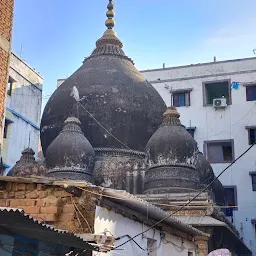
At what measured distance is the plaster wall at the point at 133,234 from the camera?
8.24 metres

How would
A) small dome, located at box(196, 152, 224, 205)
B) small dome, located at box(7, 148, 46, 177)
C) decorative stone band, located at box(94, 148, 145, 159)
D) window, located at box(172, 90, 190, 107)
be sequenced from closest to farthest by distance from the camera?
small dome, located at box(7, 148, 46, 177) → decorative stone band, located at box(94, 148, 145, 159) → small dome, located at box(196, 152, 224, 205) → window, located at box(172, 90, 190, 107)

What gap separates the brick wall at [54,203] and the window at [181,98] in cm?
2094

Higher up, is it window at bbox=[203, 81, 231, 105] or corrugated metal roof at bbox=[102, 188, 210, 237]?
window at bbox=[203, 81, 231, 105]

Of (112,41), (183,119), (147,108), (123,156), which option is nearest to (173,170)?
(123,156)

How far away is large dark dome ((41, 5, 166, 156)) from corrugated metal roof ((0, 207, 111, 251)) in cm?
1165

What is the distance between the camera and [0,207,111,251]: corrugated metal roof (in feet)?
18.5

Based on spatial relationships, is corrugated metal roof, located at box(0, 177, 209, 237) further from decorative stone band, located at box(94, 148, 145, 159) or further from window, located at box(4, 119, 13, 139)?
window, located at box(4, 119, 13, 139)

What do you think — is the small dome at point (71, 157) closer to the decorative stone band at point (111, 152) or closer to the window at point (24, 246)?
the decorative stone band at point (111, 152)

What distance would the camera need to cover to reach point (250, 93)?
2773 centimetres

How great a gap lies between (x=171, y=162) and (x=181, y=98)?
1241 centimetres

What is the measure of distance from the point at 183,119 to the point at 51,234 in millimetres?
22289

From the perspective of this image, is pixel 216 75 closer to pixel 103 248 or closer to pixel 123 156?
pixel 123 156

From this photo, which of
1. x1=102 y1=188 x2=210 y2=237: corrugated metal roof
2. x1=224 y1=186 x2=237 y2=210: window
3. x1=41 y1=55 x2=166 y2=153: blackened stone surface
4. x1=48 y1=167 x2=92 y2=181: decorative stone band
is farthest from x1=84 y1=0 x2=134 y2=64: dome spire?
x1=102 y1=188 x2=210 y2=237: corrugated metal roof

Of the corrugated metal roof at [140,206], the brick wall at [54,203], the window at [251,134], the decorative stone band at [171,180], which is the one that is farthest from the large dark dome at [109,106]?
the brick wall at [54,203]
